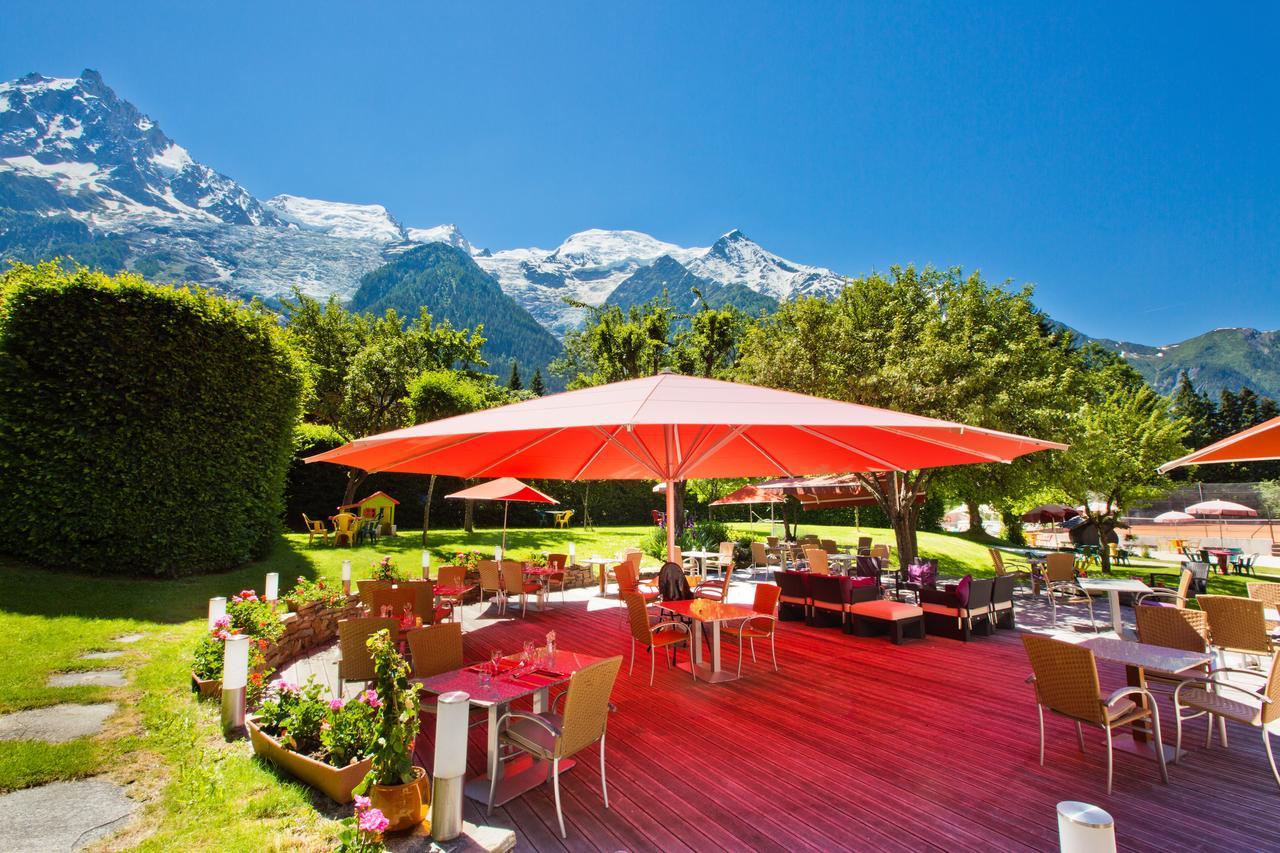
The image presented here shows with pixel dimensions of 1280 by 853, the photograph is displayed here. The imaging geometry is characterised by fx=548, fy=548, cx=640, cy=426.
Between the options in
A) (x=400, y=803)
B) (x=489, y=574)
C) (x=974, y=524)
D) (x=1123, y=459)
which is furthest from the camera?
(x=974, y=524)

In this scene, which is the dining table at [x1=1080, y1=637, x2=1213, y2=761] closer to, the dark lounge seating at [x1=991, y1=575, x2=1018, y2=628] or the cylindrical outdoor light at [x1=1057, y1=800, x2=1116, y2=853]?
the cylindrical outdoor light at [x1=1057, y1=800, x2=1116, y2=853]

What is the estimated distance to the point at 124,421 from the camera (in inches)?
308

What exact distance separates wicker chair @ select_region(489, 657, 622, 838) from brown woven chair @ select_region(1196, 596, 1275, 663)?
21.5 ft

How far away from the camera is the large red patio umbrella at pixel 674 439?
386 cm

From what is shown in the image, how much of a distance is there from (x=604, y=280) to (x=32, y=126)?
174 m

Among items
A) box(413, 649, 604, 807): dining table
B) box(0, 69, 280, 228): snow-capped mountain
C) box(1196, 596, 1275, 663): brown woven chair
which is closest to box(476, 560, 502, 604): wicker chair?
box(413, 649, 604, 807): dining table

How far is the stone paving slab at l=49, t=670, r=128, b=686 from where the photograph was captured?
496 centimetres

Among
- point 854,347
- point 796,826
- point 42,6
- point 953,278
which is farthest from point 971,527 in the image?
point 42,6

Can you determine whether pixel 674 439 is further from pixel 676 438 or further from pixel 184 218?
pixel 184 218

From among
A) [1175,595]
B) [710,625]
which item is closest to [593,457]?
[710,625]

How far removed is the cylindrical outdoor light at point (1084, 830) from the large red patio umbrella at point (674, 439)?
2.25m

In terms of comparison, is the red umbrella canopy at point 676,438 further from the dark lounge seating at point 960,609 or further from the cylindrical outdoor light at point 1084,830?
the dark lounge seating at point 960,609

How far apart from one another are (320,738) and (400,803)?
127 cm

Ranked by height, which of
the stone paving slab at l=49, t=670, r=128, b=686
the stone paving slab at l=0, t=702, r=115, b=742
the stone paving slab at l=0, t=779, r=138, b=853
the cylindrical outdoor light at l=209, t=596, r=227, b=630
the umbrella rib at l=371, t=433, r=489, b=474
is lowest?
the stone paving slab at l=0, t=779, r=138, b=853
